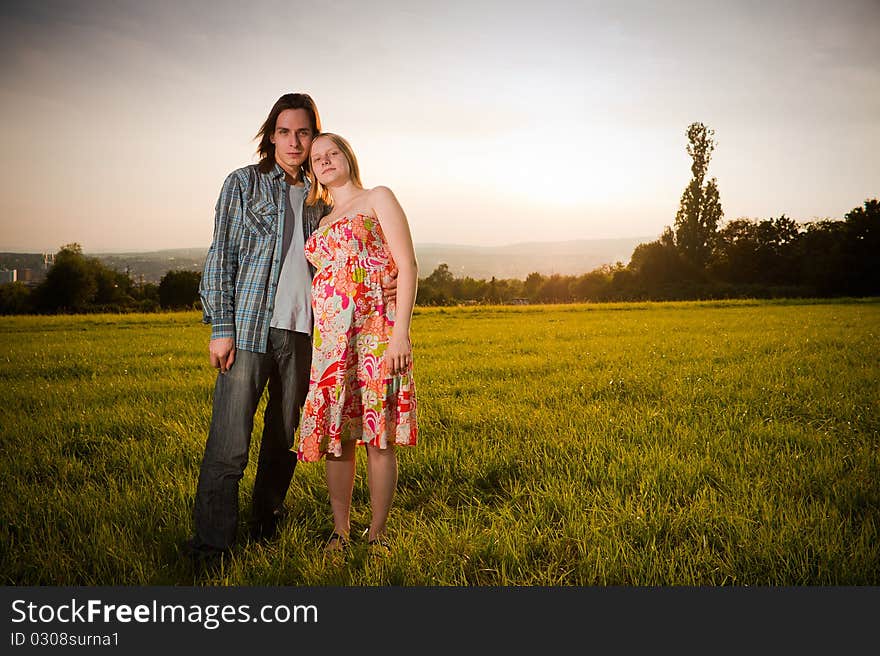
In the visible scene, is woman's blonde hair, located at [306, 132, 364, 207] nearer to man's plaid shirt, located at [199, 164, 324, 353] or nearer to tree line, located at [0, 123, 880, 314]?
man's plaid shirt, located at [199, 164, 324, 353]

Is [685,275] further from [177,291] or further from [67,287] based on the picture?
[67,287]

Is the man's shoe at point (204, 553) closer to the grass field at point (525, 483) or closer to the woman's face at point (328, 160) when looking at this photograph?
the grass field at point (525, 483)

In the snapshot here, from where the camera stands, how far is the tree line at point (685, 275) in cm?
1923

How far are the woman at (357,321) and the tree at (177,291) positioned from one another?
18984 mm

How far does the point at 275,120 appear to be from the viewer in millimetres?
3191

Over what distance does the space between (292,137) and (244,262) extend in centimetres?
71


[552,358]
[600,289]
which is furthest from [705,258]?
[552,358]

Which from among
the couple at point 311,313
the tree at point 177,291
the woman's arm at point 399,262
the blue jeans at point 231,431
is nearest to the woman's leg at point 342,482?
the couple at point 311,313

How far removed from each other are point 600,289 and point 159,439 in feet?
109

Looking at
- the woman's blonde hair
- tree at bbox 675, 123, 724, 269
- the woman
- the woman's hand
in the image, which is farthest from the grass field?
tree at bbox 675, 123, 724, 269

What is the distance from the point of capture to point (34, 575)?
298 cm

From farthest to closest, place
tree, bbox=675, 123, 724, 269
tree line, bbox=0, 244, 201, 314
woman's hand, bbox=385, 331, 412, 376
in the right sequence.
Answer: tree, bbox=675, 123, 724, 269 → tree line, bbox=0, 244, 201, 314 → woman's hand, bbox=385, 331, 412, 376

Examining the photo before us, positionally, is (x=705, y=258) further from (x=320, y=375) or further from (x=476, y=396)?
(x=320, y=375)

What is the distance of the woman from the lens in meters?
2.96
